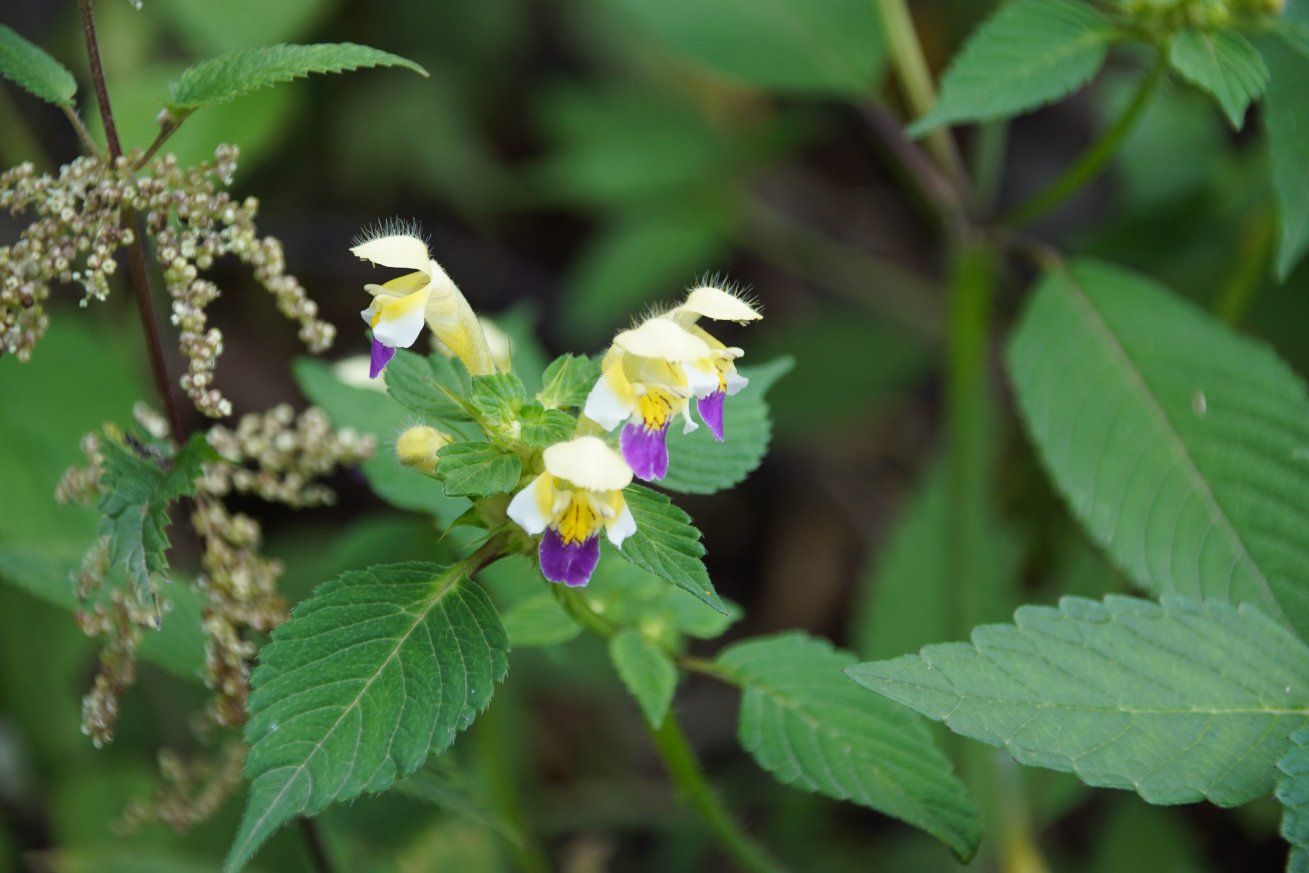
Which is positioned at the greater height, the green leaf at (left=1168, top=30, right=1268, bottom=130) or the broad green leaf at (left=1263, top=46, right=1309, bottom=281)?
the green leaf at (left=1168, top=30, right=1268, bottom=130)

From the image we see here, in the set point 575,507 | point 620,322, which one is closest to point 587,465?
point 575,507

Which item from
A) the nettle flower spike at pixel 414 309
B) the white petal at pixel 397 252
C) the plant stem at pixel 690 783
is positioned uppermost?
the white petal at pixel 397 252

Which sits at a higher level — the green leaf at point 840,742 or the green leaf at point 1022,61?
the green leaf at point 1022,61

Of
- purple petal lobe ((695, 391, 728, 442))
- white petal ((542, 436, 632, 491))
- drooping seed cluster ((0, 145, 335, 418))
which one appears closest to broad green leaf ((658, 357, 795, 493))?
purple petal lobe ((695, 391, 728, 442))

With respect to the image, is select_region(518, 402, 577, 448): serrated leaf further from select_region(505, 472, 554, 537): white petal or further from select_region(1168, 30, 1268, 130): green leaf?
select_region(1168, 30, 1268, 130): green leaf

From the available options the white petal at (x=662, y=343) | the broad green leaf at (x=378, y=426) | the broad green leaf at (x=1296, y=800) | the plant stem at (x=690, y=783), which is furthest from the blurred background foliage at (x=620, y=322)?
the broad green leaf at (x=1296, y=800)

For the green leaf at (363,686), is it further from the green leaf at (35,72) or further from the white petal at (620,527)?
the green leaf at (35,72)

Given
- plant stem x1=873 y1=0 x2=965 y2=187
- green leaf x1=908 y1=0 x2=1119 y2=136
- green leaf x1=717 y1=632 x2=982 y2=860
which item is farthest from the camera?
plant stem x1=873 y1=0 x2=965 y2=187
